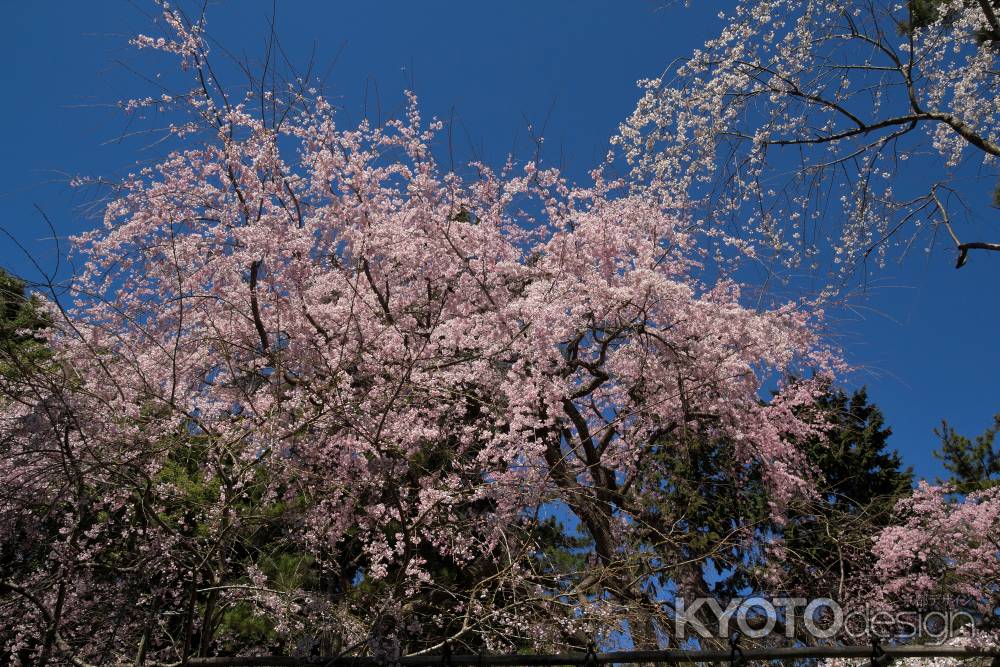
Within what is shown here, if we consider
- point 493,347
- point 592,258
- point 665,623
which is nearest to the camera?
point 665,623

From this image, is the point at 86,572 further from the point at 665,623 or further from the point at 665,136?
the point at 665,136

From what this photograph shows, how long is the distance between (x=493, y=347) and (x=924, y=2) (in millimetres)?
4539

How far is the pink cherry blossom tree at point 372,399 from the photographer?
148 inches

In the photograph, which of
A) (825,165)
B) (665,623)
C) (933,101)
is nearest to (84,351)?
(665,623)

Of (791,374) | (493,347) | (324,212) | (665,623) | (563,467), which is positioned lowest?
(665,623)

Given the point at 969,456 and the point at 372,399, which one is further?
the point at 969,456

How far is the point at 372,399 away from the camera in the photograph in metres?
4.49

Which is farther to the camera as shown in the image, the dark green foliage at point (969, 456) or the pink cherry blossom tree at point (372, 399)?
the dark green foliage at point (969, 456)

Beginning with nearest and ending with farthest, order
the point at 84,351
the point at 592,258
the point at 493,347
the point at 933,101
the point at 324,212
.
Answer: the point at 84,351 → the point at 933,101 → the point at 493,347 → the point at 324,212 → the point at 592,258

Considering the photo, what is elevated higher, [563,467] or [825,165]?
[825,165]

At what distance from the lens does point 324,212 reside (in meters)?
6.62

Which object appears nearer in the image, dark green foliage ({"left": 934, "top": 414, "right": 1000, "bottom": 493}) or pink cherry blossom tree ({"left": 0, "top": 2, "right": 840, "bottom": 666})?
pink cherry blossom tree ({"left": 0, "top": 2, "right": 840, "bottom": 666})

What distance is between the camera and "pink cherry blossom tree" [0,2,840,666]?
12.3 ft

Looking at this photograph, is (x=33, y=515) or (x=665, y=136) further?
(x=665, y=136)
